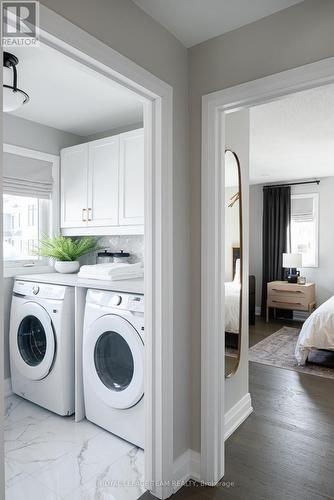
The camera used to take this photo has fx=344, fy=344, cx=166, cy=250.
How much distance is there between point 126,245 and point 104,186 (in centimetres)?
60

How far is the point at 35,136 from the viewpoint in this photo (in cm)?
316

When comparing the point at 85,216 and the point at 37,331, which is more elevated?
the point at 85,216

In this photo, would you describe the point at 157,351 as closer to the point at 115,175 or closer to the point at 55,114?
the point at 115,175

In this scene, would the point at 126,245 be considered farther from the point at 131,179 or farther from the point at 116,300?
the point at 116,300

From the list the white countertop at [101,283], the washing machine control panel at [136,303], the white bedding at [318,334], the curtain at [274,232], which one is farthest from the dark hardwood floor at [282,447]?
the curtain at [274,232]

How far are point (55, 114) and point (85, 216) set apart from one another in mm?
900

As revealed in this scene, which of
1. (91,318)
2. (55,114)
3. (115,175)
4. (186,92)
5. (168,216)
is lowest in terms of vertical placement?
(91,318)

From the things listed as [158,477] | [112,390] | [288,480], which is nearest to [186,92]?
[112,390]

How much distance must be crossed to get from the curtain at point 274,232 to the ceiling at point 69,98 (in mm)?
3912

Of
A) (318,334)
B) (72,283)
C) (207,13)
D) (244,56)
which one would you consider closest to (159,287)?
(72,283)

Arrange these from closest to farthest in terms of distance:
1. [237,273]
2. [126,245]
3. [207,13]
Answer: [207,13]
[237,273]
[126,245]

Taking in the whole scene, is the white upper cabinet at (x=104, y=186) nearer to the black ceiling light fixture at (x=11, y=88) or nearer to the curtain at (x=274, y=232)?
the black ceiling light fixture at (x=11, y=88)

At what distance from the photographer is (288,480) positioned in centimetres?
194

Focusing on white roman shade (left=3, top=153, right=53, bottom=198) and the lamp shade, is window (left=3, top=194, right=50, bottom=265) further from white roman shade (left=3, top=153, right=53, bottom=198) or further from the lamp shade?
the lamp shade
